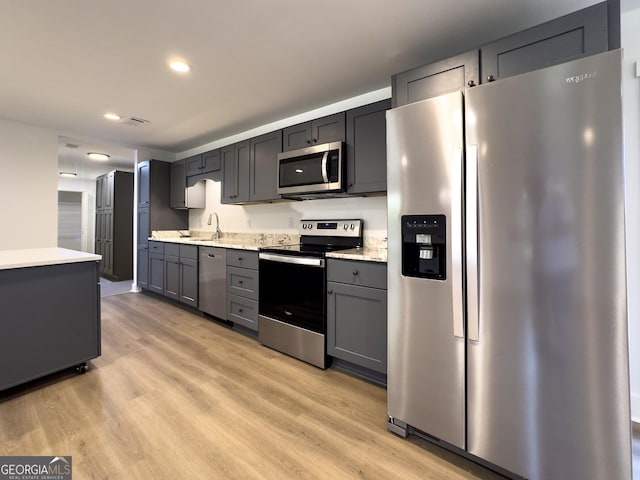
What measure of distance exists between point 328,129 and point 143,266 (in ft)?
12.5

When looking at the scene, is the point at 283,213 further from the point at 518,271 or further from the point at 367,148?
the point at 518,271

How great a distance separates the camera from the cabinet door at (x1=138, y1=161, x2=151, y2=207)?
4578 millimetres

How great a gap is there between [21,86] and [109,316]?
99.2 inches

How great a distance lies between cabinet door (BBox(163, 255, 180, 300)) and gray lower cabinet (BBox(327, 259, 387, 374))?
2559 millimetres

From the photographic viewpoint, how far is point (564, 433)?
1.16m

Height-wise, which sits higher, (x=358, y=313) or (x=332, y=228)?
(x=332, y=228)

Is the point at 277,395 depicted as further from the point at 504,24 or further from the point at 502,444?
the point at 504,24

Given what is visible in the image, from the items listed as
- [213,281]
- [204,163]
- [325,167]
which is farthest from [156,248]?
[325,167]

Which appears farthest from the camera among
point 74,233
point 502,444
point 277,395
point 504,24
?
point 74,233

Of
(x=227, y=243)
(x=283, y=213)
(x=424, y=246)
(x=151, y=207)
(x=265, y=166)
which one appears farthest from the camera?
(x=151, y=207)

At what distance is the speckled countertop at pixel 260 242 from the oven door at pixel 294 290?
0.22m

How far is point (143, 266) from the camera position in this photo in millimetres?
4723

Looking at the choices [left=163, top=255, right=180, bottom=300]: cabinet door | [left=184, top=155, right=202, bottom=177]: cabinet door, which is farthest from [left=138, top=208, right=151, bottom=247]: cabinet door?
[left=184, top=155, right=202, bottom=177]: cabinet door

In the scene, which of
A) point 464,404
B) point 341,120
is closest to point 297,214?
point 341,120
